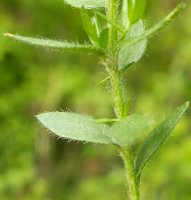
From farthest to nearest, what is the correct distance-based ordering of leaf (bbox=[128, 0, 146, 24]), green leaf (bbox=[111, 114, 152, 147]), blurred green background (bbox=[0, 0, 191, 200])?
blurred green background (bbox=[0, 0, 191, 200]), leaf (bbox=[128, 0, 146, 24]), green leaf (bbox=[111, 114, 152, 147])

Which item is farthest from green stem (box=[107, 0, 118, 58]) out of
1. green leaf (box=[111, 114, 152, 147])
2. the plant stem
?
green leaf (box=[111, 114, 152, 147])

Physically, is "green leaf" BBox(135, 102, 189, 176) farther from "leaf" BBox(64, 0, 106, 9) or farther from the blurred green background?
the blurred green background

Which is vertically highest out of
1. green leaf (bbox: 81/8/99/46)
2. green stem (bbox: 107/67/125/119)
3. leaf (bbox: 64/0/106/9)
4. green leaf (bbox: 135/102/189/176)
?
leaf (bbox: 64/0/106/9)

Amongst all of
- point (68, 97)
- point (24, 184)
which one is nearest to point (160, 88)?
point (68, 97)

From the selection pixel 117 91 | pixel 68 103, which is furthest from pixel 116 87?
pixel 68 103

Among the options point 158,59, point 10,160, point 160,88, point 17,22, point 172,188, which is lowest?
point 172,188

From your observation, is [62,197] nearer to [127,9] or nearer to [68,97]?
[68,97]

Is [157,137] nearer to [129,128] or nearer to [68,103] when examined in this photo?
[129,128]
